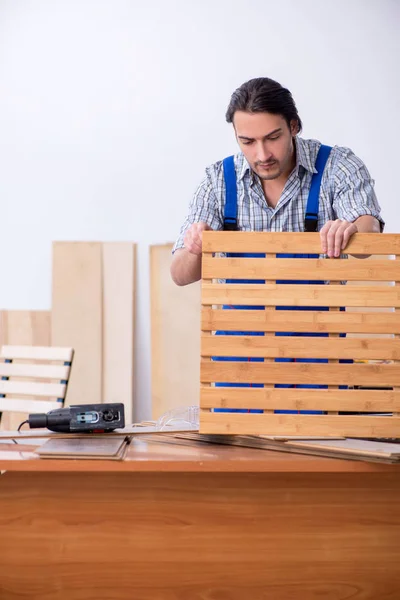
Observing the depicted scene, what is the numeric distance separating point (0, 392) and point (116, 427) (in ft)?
5.61

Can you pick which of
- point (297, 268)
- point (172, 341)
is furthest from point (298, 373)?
point (172, 341)

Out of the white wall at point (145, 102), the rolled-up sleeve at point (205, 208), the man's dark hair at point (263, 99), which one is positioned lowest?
the rolled-up sleeve at point (205, 208)

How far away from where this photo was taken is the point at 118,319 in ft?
16.5

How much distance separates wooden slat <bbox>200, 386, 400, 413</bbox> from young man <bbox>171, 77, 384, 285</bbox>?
2.08 feet

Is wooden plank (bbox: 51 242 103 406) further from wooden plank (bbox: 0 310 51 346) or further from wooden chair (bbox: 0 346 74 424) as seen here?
wooden chair (bbox: 0 346 74 424)

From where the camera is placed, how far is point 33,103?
206 inches

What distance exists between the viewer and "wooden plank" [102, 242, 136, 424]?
16.4ft

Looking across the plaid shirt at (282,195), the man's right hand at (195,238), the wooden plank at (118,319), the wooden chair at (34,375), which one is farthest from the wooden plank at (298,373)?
the wooden plank at (118,319)

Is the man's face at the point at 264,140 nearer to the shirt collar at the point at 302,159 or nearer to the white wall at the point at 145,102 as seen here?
the shirt collar at the point at 302,159

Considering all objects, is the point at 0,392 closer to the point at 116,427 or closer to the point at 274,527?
the point at 116,427

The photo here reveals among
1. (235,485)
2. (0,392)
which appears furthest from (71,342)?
(235,485)

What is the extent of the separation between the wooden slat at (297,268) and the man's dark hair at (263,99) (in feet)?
2.51

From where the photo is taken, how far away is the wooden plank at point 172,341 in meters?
4.93

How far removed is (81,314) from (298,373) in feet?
11.3
